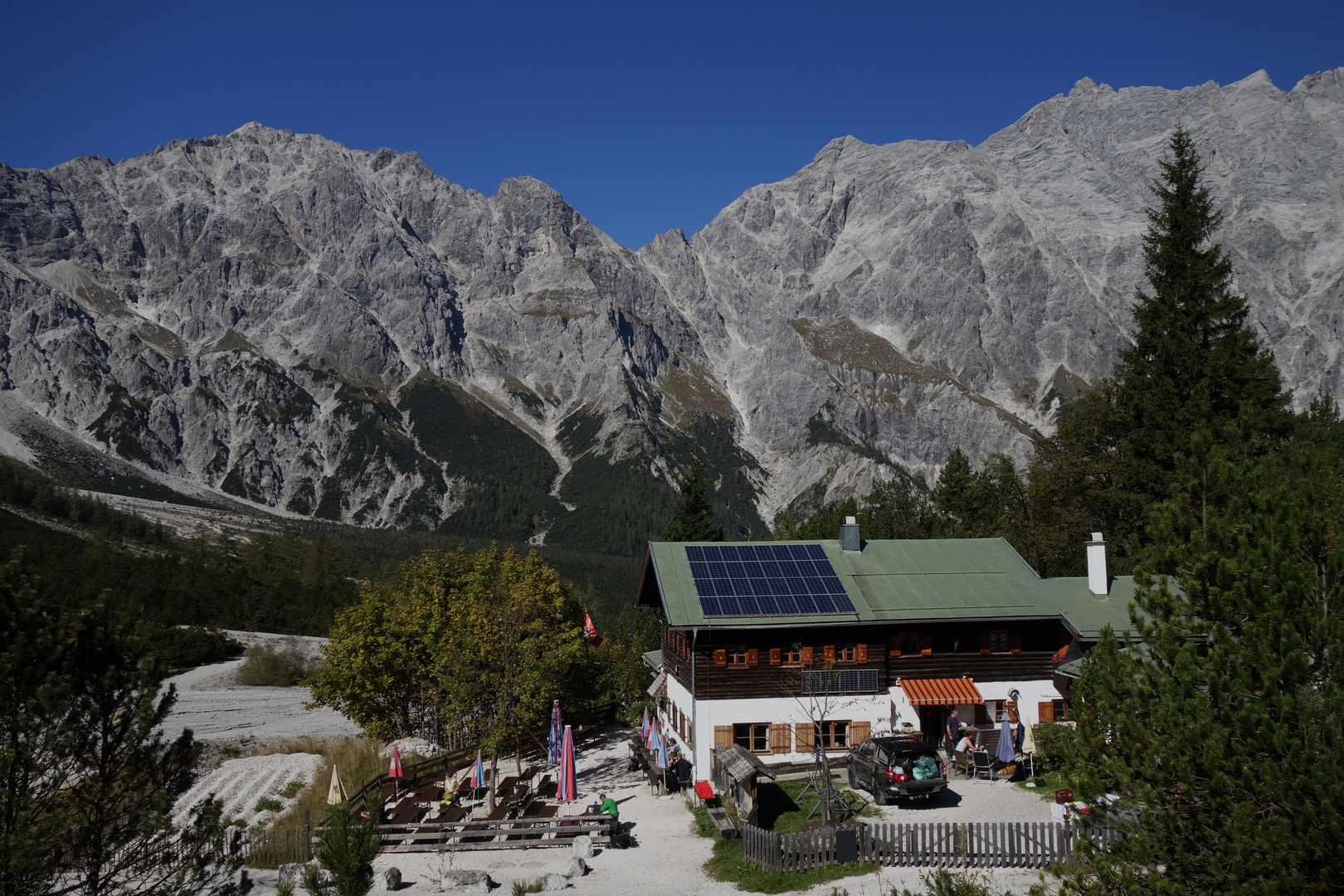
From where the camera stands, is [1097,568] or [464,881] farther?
[1097,568]

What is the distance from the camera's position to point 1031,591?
3372 cm

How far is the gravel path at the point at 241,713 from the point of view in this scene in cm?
5172

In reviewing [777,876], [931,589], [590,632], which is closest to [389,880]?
[777,876]

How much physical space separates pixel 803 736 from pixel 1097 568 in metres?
14.5

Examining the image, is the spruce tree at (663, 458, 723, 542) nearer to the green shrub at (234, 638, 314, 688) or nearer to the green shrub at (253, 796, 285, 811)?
the green shrub at (253, 796, 285, 811)

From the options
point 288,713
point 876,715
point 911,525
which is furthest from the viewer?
point 911,525

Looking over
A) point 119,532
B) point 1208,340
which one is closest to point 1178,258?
point 1208,340

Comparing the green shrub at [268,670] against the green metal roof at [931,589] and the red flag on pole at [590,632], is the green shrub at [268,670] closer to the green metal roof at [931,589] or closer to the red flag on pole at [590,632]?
the red flag on pole at [590,632]

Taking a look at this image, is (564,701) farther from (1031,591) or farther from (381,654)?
(1031,591)

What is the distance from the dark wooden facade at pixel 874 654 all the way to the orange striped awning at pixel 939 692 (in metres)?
0.26

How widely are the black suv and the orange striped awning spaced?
14.3 feet

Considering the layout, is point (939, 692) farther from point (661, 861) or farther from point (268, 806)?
point (268, 806)

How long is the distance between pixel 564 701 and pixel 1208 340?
37407 mm

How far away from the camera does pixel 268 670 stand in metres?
75.2
